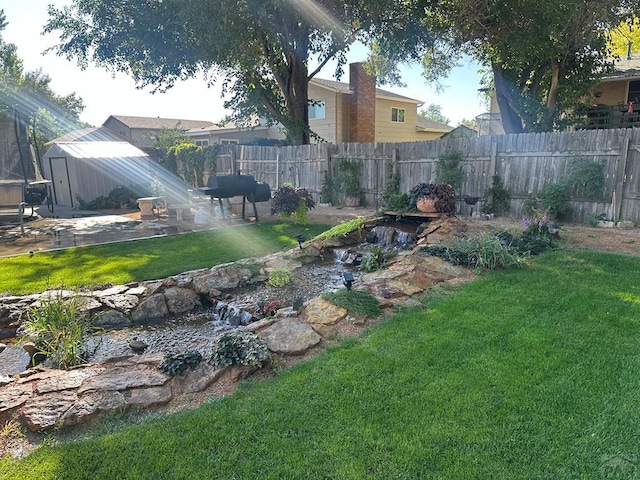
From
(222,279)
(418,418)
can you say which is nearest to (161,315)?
(222,279)

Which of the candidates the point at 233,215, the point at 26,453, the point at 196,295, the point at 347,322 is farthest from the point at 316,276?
the point at 233,215

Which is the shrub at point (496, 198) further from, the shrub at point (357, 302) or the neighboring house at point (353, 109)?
the neighboring house at point (353, 109)

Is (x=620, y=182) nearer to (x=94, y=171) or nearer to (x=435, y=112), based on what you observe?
(x=94, y=171)

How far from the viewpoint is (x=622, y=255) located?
19.0 feet

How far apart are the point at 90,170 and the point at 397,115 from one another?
15025mm

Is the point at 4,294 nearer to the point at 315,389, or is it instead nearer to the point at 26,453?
the point at 26,453

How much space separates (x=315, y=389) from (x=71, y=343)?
2.44 meters

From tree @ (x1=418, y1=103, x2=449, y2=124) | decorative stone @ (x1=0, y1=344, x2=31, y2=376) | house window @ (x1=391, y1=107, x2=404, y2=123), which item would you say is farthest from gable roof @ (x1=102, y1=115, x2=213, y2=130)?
tree @ (x1=418, y1=103, x2=449, y2=124)

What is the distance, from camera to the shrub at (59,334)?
11.9 feet

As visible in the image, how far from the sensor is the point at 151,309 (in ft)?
17.3

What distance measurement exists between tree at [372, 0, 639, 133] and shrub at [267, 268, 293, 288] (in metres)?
7.91

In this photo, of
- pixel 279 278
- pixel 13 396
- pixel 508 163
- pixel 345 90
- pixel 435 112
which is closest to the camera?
pixel 13 396

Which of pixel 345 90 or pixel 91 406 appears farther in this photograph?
pixel 345 90

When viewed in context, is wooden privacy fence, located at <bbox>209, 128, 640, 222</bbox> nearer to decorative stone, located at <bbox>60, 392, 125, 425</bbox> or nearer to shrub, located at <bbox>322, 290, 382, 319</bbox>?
shrub, located at <bbox>322, 290, 382, 319</bbox>
